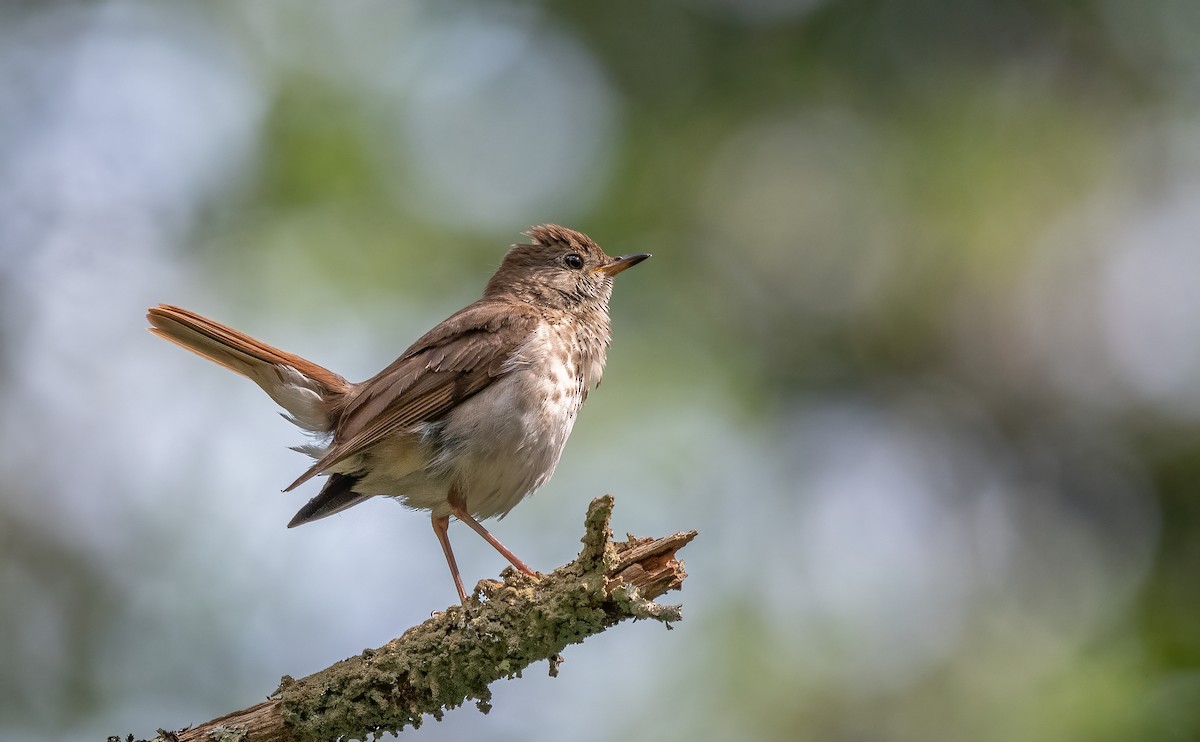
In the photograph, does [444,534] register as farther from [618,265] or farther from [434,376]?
[618,265]

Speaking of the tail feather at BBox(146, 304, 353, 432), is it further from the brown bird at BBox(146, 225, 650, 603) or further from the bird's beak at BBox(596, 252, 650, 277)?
the bird's beak at BBox(596, 252, 650, 277)

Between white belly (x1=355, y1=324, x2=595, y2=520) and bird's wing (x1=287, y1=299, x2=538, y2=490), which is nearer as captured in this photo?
white belly (x1=355, y1=324, x2=595, y2=520)

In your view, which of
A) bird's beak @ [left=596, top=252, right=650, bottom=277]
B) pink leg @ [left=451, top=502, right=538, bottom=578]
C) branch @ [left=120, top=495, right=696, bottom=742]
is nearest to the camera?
branch @ [left=120, top=495, right=696, bottom=742]

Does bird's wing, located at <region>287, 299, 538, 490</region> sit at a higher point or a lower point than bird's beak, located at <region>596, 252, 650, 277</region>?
lower

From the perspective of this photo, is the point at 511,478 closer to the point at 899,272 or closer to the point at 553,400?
the point at 553,400

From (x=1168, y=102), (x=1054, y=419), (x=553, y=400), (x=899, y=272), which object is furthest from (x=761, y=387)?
(x=1168, y=102)

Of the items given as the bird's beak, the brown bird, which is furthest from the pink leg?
the bird's beak

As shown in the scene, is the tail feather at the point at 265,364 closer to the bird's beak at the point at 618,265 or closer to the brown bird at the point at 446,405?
the brown bird at the point at 446,405

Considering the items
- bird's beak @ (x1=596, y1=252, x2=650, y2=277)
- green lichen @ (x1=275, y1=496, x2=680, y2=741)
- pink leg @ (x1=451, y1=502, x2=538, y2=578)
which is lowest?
green lichen @ (x1=275, y1=496, x2=680, y2=741)
